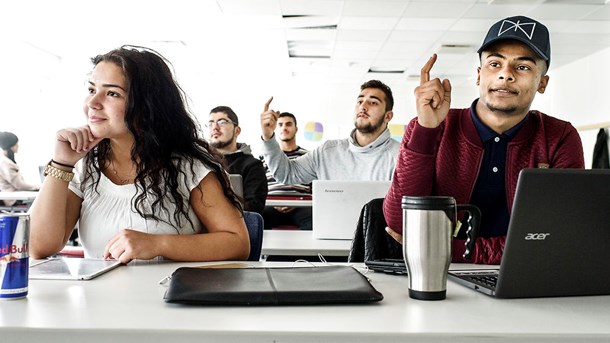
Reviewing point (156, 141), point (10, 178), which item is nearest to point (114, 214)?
point (156, 141)

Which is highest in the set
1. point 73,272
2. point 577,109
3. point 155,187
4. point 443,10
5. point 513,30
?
point 443,10


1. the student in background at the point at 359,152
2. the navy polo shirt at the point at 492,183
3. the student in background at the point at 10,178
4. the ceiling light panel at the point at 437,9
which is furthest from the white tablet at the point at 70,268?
the student in background at the point at 10,178

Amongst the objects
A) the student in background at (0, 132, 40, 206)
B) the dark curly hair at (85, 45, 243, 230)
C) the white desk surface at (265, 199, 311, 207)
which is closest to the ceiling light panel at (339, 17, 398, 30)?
the white desk surface at (265, 199, 311, 207)

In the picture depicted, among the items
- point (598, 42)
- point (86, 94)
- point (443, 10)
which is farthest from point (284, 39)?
point (86, 94)

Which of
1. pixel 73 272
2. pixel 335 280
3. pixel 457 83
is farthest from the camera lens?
pixel 457 83

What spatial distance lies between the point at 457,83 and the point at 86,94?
30.7ft

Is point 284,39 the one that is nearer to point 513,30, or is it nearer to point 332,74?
point 332,74

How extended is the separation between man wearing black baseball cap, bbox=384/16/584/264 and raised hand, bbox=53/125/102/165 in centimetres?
86

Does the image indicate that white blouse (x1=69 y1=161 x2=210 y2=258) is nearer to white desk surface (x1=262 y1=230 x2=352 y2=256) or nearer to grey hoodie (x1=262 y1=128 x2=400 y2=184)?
white desk surface (x1=262 y1=230 x2=352 y2=256)

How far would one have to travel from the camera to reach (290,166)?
3.67 metres

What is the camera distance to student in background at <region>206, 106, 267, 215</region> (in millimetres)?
3814

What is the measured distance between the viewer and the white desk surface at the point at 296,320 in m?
0.76

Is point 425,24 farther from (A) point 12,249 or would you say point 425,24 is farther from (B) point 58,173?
(A) point 12,249

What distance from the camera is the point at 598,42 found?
688cm
